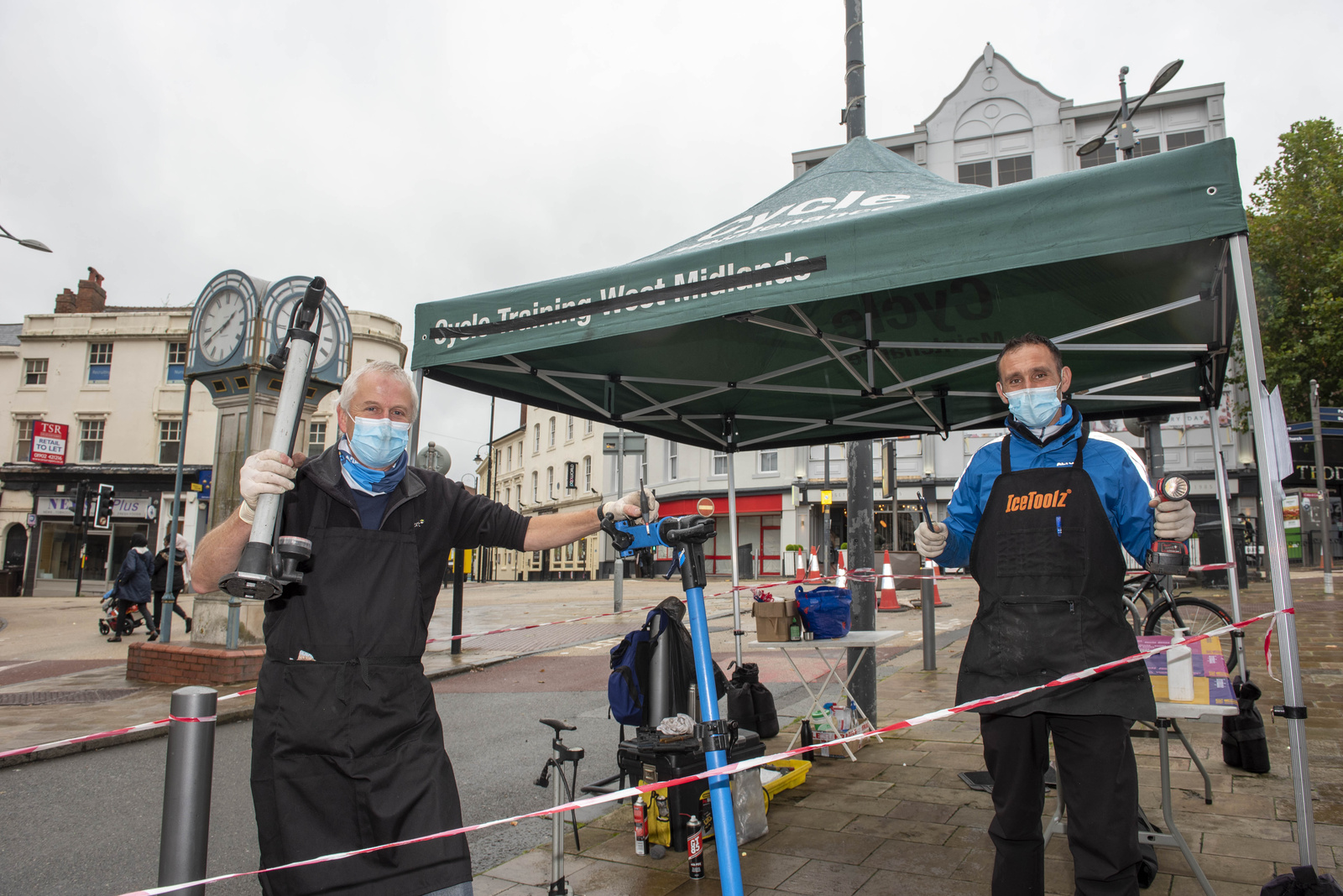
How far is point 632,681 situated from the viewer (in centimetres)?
399

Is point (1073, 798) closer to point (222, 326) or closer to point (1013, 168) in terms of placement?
point (222, 326)

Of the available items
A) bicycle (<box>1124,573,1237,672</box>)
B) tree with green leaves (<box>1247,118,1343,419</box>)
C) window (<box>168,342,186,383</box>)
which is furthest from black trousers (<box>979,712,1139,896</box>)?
window (<box>168,342,186,383</box>)

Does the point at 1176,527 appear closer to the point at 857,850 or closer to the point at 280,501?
the point at 857,850

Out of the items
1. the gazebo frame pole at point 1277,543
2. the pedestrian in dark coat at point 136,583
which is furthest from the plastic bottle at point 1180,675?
the pedestrian in dark coat at point 136,583

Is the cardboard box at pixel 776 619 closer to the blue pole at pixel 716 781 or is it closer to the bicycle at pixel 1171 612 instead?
the blue pole at pixel 716 781

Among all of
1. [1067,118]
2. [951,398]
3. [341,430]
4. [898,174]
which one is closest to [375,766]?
[341,430]

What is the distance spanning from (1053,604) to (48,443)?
42192 millimetres

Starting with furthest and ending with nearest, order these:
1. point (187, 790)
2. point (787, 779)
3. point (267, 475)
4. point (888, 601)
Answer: point (888, 601), point (787, 779), point (267, 475), point (187, 790)

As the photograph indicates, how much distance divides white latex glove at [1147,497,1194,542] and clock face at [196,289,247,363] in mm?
9807

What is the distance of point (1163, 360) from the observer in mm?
4824

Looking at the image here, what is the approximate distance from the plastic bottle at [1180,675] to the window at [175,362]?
130 ft

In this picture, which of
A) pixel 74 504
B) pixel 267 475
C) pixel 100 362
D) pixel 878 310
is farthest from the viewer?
pixel 100 362

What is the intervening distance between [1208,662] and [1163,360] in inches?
87.4

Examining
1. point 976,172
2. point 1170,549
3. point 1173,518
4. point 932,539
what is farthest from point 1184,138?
point 932,539
